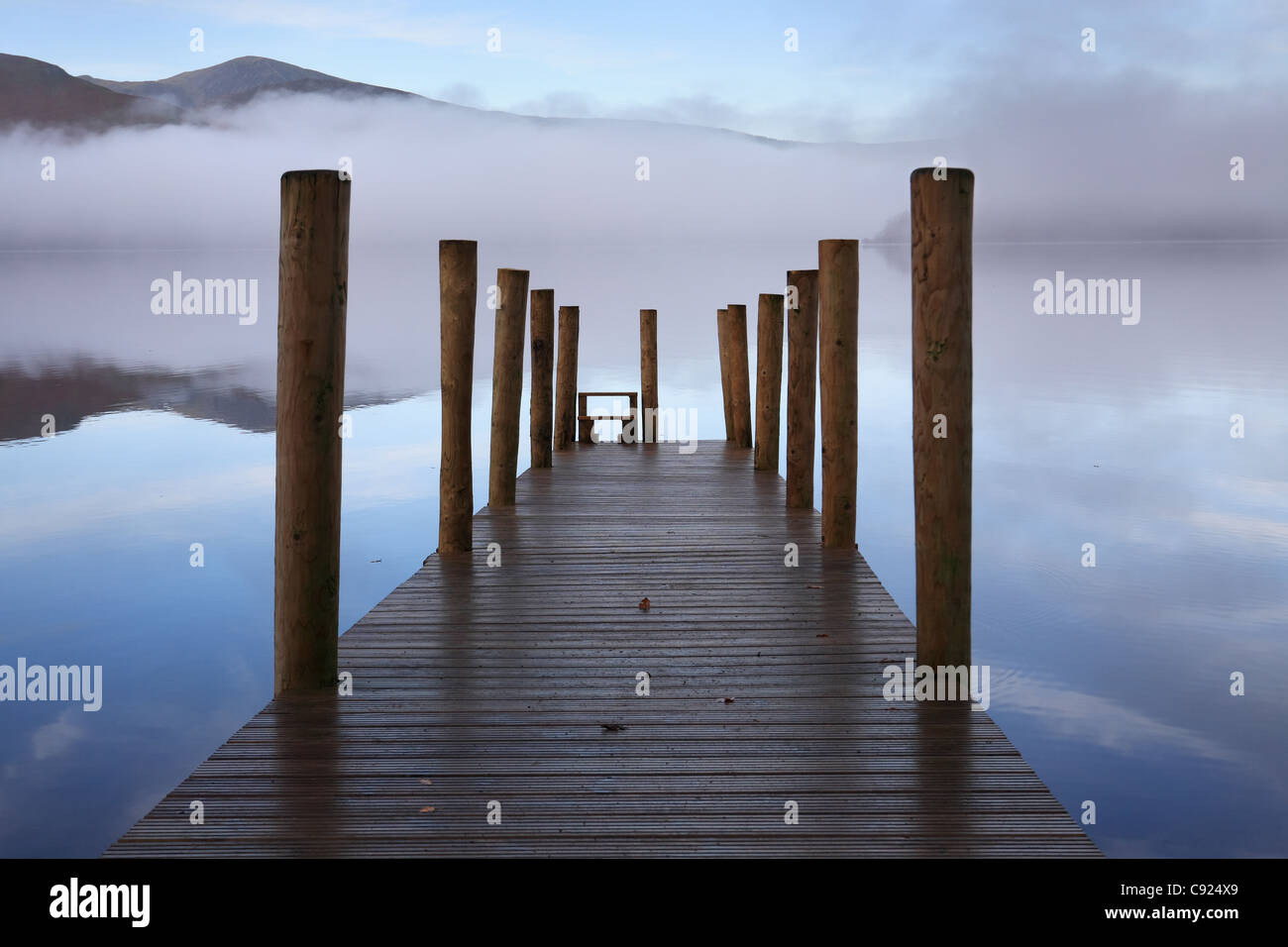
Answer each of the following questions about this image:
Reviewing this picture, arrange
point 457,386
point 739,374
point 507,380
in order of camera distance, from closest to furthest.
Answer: point 457,386 → point 507,380 → point 739,374

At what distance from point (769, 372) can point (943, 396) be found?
6.53 m

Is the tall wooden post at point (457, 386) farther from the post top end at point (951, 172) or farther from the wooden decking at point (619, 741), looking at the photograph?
the post top end at point (951, 172)

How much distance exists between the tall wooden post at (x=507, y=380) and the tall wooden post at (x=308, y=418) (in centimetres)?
382

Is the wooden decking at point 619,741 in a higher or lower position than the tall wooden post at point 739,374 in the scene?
lower

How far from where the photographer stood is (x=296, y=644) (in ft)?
16.3

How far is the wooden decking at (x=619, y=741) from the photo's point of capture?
3.66m

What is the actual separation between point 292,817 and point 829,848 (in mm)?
1688

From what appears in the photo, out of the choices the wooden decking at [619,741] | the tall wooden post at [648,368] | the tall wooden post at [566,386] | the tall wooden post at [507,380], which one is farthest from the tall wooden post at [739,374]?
the wooden decking at [619,741]

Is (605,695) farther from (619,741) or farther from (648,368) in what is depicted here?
(648,368)

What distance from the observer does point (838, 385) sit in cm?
789

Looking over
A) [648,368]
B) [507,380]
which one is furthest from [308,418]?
[648,368]

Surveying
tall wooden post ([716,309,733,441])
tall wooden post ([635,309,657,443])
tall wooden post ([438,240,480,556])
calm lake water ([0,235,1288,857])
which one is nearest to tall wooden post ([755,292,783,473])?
calm lake water ([0,235,1288,857])
